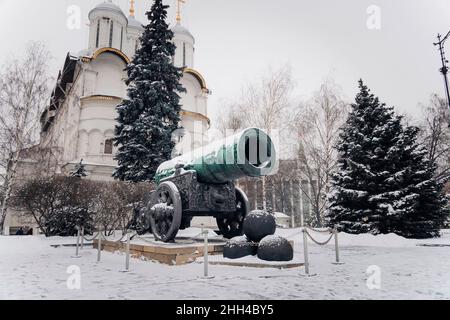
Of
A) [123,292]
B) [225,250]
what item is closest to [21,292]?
[123,292]

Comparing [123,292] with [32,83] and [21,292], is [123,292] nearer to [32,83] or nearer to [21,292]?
[21,292]

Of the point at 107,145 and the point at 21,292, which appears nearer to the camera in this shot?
the point at 21,292

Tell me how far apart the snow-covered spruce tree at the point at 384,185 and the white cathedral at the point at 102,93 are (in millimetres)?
11669

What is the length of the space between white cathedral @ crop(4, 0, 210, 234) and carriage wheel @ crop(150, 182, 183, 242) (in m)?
15.1

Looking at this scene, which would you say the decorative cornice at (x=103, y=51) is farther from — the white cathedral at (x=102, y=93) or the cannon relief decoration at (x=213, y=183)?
the cannon relief decoration at (x=213, y=183)

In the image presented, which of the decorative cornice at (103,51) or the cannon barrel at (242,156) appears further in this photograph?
the decorative cornice at (103,51)

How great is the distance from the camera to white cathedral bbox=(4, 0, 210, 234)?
961 inches

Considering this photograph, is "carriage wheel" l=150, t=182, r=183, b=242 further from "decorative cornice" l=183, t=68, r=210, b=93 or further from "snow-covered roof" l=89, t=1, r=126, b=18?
"snow-covered roof" l=89, t=1, r=126, b=18

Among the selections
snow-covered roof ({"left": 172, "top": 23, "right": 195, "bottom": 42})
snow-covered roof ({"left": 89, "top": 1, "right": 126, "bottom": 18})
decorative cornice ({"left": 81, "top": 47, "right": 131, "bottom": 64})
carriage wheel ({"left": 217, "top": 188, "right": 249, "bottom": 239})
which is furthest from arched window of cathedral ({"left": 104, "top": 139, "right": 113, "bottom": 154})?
carriage wheel ({"left": 217, "top": 188, "right": 249, "bottom": 239})

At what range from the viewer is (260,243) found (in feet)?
20.4

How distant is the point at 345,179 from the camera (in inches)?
548

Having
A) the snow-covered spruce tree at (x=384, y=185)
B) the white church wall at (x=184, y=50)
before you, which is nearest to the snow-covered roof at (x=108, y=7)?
the white church wall at (x=184, y=50)

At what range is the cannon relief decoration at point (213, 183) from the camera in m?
6.17

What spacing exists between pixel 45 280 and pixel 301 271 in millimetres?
4003
